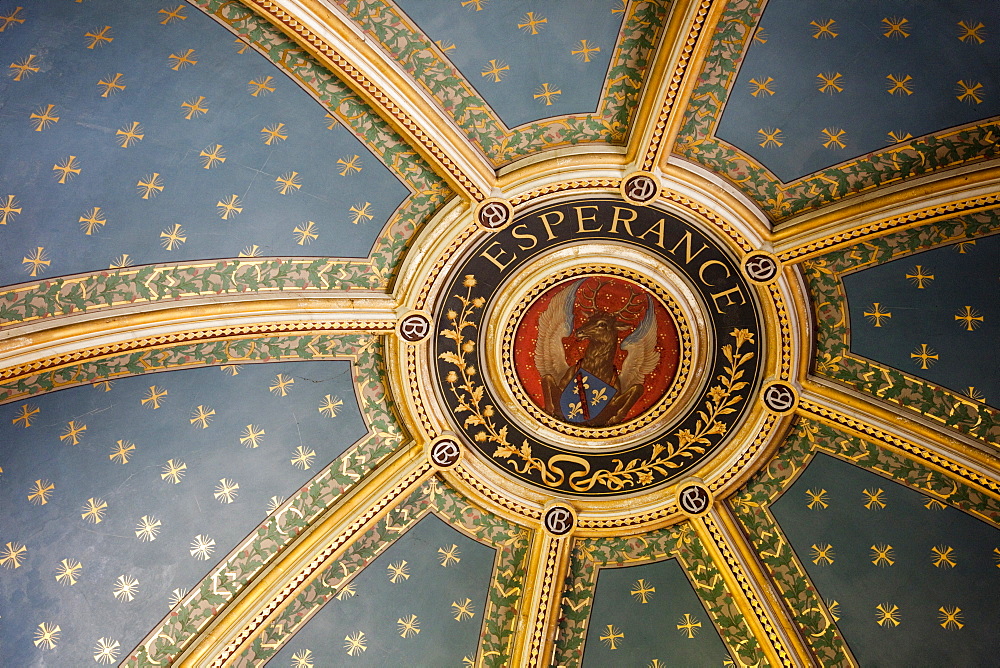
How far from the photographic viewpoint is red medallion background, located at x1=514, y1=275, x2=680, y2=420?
956cm

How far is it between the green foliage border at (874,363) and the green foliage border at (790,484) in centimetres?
52

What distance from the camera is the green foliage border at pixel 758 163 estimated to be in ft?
26.6

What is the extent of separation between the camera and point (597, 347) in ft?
32.0

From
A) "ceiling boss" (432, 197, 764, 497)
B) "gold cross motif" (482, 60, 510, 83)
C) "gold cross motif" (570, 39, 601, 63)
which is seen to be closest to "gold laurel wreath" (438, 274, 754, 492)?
"ceiling boss" (432, 197, 764, 497)

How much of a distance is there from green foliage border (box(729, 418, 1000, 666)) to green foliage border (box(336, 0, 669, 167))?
376cm

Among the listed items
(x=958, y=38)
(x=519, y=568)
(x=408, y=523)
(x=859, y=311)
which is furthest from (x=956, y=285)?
(x=408, y=523)

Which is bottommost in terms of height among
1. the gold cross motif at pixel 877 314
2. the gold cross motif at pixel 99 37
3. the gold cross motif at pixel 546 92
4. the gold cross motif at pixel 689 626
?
the gold cross motif at pixel 689 626

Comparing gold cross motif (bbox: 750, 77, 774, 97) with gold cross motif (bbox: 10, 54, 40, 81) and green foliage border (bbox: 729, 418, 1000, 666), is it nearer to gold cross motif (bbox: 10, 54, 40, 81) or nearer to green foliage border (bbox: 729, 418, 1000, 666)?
green foliage border (bbox: 729, 418, 1000, 666)

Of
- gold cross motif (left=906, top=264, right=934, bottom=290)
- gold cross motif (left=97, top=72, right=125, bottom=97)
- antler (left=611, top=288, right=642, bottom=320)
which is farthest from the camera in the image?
antler (left=611, top=288, right=642, bottom=320)

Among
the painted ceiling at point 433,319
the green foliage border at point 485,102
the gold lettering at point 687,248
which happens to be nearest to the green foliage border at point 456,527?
the painted ceiling at point 433,319

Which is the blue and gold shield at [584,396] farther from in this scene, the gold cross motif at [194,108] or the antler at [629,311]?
the gold cross motif at [194,108]

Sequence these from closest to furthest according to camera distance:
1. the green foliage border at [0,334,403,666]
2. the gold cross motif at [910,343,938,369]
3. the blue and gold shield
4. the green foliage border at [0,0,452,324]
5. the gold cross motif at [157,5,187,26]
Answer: the gold cross motif at [157,5,187,26] → the green foliage border at [0,0,452,324] → the green foliage border at [0,334,403,666] → the gold cross motif at [910,343,938,369] → the blue and gold shield

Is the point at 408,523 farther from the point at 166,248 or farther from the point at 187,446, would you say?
the point at 166,248

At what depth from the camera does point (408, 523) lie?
9.97 m
